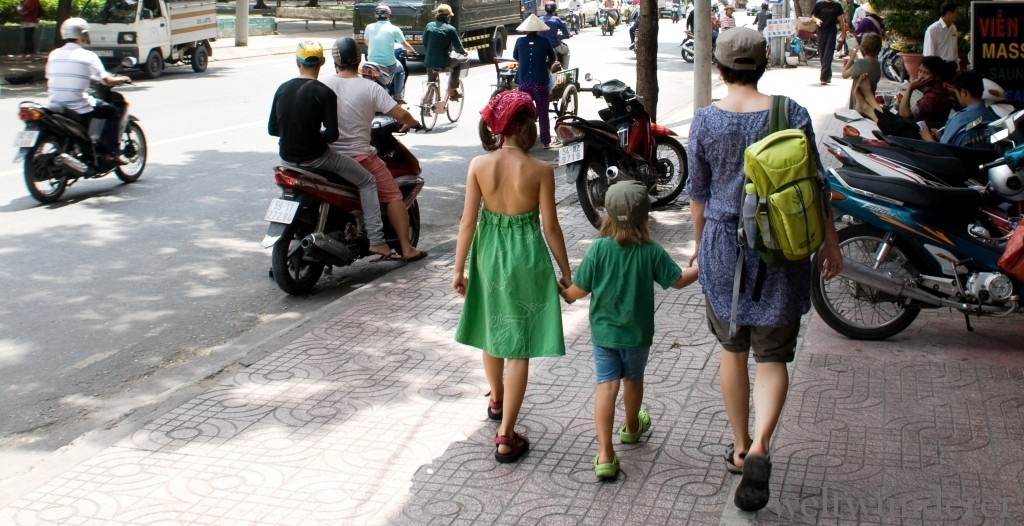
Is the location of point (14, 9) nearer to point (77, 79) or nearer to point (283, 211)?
point (77, 79)

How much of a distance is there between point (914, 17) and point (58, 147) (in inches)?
383

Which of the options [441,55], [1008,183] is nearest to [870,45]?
[1008,183]

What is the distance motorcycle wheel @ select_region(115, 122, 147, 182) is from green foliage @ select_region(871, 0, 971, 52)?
8.49 meters

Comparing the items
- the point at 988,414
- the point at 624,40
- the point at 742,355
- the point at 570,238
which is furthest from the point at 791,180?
the point at 624,40

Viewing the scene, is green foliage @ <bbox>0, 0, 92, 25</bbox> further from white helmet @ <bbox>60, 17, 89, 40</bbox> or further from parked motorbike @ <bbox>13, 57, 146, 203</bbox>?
parked motorbike @ <bbox>13, 57, 146, 203</bbox>

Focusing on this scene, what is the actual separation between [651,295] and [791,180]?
31.9 inches

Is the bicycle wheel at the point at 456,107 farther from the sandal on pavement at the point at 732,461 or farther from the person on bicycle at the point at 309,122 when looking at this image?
the sandal on pavement at the point at 732,461

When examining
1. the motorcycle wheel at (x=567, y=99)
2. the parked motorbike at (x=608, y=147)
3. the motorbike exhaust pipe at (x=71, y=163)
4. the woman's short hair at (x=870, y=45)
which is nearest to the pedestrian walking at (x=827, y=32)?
the motorcycle wheel at (x=567, y=99)

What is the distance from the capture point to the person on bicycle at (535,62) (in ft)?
45.8

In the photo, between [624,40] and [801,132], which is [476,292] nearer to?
[801,132]

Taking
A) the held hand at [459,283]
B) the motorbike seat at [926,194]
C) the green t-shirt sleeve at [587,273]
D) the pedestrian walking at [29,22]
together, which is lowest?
the held hand at [459,283]

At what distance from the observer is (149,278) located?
834cm

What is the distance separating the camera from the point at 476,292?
16.2 feet

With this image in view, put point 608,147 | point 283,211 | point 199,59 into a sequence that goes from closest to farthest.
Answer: point 283,211 → point 608,147 → point 199,59
